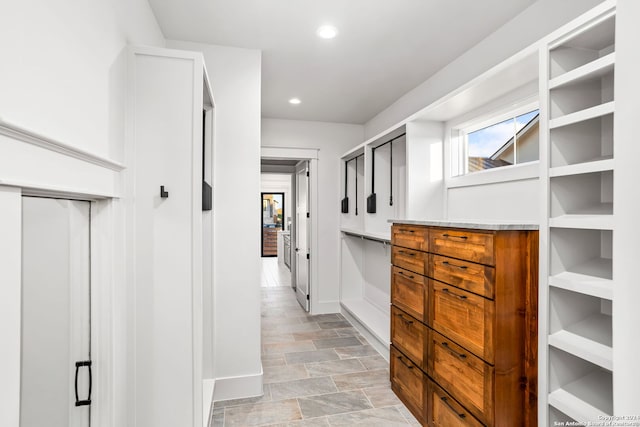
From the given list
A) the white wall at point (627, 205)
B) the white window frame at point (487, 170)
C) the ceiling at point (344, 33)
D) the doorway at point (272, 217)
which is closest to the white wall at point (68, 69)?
the ceiling at point (344, 33)

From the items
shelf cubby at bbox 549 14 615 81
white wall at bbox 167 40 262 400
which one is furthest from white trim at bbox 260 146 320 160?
shelf cubby at bbox 549 14 615 81

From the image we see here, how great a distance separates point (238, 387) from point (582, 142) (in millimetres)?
2699

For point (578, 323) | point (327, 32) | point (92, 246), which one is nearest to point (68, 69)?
point (92, 246)

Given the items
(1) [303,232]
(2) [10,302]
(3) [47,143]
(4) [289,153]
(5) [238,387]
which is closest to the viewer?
(2) [10,302]

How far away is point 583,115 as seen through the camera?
1328mm

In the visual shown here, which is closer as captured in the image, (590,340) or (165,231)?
(590,340)

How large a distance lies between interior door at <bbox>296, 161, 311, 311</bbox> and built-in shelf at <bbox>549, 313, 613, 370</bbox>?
348cm

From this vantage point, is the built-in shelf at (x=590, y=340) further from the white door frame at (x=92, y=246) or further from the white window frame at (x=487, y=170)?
the white door frame at (x=92, y=246)

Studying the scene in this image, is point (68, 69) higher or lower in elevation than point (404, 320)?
higher

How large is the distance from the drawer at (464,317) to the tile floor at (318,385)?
81 centimetres

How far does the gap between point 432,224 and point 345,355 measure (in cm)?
188

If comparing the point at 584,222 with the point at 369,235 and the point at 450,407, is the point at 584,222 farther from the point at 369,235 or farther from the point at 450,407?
the point at 369,235

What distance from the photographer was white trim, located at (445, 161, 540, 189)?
6.55 feet

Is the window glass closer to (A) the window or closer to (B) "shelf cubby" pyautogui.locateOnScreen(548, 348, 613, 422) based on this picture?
(A) the window
